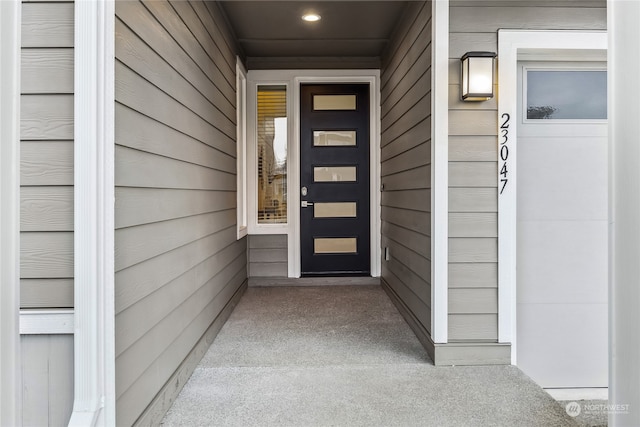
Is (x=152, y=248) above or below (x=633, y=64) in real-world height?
below

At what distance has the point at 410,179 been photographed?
3.24 metres

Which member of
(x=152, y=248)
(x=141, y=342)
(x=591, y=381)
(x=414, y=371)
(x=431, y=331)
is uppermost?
(x=152, y=248)

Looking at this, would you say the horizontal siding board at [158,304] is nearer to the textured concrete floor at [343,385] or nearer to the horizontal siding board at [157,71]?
the textured concrete floor at [343,385]

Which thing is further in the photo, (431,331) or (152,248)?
(431,331)

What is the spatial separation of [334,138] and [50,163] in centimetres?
371

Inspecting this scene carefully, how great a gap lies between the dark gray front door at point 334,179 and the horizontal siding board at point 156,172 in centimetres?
205

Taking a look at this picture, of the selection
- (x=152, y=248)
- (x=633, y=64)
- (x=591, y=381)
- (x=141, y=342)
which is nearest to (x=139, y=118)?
(x=152, y=248)

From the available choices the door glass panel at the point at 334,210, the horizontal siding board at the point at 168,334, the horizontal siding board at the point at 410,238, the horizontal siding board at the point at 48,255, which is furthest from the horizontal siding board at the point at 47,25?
the door glass panel at the point at 334,210

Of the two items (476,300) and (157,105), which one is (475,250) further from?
(157,105)

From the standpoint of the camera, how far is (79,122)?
4.52ft

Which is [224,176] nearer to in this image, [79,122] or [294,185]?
[294,185]

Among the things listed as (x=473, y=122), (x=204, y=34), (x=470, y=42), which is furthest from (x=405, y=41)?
(x=204, y=34)

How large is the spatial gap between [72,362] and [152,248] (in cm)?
A: 57

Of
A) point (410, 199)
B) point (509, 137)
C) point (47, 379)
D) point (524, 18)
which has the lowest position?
point (47, 379)
